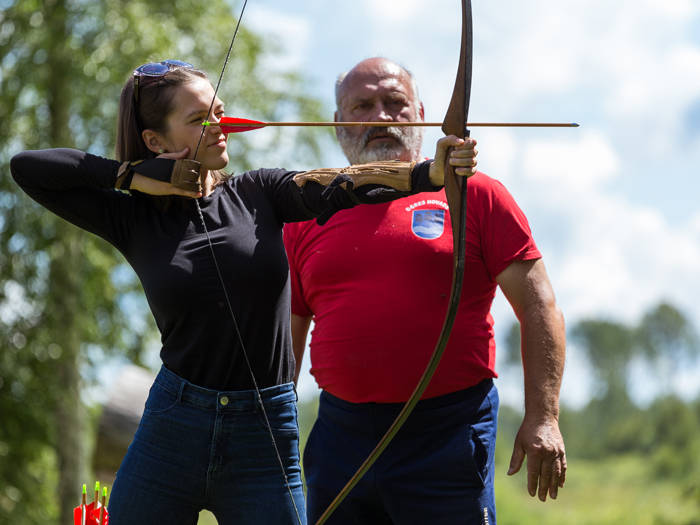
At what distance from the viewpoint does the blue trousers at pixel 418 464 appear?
2.07m

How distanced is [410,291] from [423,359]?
0.16 meters

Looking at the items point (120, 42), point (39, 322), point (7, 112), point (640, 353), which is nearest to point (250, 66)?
point (120, 42)

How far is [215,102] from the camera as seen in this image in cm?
183

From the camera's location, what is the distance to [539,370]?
2.10m

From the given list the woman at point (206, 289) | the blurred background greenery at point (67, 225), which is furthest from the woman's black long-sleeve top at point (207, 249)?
the blurred background greenery at point (67, 225)

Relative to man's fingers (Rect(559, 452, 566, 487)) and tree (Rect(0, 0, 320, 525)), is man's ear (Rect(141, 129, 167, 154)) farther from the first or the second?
tree (Rect(0, 0, 320, 525))

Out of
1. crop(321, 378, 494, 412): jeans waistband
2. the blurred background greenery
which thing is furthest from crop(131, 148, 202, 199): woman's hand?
the blurred background greenery

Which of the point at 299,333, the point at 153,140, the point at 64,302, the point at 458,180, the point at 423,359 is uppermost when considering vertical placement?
the point at 64,302

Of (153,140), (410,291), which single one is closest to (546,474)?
(410,291)

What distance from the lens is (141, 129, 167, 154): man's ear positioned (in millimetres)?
1859

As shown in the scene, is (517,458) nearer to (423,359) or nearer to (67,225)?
(423,359)

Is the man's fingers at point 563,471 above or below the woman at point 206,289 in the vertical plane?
below

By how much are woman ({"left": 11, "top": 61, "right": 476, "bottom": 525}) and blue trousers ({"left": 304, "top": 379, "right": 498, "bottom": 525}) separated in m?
0.43

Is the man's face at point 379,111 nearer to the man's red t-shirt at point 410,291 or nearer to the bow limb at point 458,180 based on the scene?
the man's red t-shirt at point 410,291
